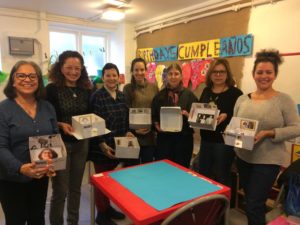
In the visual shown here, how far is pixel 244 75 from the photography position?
2.86 meters

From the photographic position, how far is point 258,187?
1586 millimetres

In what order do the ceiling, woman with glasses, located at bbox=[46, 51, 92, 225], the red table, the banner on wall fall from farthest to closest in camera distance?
the ceiling, the banner on wall, woman with glasses, located at bbox=[46, 51, 92, 225], the red table

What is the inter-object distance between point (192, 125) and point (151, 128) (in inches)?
16.8

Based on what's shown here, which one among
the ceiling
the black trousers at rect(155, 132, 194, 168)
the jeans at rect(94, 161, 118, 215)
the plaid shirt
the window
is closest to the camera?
the plaid shirt

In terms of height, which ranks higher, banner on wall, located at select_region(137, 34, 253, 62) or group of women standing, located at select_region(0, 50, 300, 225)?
banner on wall, located at select_region(137, 34, 253, 62)

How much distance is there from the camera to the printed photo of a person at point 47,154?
1.37 metres

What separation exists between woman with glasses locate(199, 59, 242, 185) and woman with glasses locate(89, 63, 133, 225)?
687mm

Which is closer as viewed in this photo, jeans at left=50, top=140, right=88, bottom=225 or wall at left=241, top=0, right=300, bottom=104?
jeans at left=50, top=140, right=88, bottom=225

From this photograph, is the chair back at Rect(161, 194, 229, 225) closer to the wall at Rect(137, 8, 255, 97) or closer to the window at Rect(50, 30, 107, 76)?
the wall at Rect(137, 8, 255, 97)

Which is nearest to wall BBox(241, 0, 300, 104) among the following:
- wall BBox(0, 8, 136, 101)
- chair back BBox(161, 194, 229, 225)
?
chair back BBox(161, 194, 229, 225)

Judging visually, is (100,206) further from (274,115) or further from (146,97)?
(274,115)

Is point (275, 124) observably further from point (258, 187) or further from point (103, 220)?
point (103, 220)

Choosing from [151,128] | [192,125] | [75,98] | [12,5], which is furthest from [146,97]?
[12,5]

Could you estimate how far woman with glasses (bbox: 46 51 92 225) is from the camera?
174 centimetres
